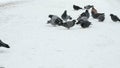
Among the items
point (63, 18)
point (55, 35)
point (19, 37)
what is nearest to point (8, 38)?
point (19, 37)

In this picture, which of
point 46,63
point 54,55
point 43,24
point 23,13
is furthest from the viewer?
point 23,13

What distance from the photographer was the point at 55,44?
7.18 metres

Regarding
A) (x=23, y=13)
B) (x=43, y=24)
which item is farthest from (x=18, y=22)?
(x=23, y=13)

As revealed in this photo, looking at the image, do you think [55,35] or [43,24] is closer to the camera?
[55,35]

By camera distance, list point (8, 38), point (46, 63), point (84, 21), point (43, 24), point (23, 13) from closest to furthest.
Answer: point (46, 63), point (8, 38), point (84, 21), point (43, 24), point (23, 13)

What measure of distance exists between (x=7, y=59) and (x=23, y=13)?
551 centimetres

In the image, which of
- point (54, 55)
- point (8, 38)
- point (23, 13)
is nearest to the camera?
point (54, 55)

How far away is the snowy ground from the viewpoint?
5.93 metres

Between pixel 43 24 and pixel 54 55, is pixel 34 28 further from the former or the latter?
pixel 54 55

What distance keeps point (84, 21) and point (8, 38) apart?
2.13 meters

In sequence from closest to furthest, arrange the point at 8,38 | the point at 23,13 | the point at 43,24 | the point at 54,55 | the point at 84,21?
the point at 54,55 → the point at 8,38 → the point at 84,21 → the point at 43,24 → the point at 23,13

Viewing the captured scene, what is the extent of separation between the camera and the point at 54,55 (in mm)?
6355

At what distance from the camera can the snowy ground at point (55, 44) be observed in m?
5.93

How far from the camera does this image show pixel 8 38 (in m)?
7.80
